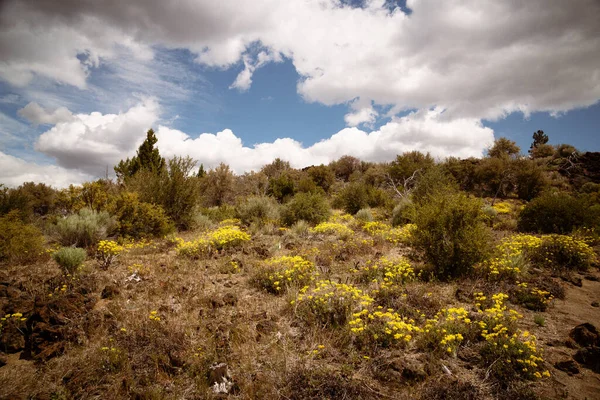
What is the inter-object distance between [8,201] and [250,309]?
14962 mm

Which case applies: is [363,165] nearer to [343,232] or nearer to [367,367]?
[343,232]

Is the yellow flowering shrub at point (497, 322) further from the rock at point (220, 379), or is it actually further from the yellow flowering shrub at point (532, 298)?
the rock at point (220, 379)

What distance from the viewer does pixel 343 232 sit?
35.0 ft

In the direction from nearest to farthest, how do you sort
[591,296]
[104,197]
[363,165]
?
[591,296], [104,197], [363,165]

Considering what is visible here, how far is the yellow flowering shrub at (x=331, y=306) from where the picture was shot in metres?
4.56

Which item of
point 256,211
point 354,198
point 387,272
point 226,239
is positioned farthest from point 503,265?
point 354,198

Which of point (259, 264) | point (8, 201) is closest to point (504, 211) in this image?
point (259, 264)

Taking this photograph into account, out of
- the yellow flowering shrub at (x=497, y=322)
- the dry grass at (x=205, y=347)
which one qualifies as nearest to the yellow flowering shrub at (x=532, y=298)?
the dry grass at (x=205, y=347)

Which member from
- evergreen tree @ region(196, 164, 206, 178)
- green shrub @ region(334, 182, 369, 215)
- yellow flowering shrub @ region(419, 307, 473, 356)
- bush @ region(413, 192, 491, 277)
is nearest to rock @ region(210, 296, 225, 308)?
yellow flowering shrub @ region(419, 307, 473, 356)

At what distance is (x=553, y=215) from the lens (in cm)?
1061

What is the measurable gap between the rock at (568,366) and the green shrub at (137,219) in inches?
457

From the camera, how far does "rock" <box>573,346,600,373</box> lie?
365 centimetres

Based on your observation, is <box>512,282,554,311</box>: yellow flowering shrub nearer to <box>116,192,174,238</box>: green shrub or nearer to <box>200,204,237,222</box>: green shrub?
<box>116,192,174,238</box>: green shrub

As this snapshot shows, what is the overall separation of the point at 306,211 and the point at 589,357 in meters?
10.6
